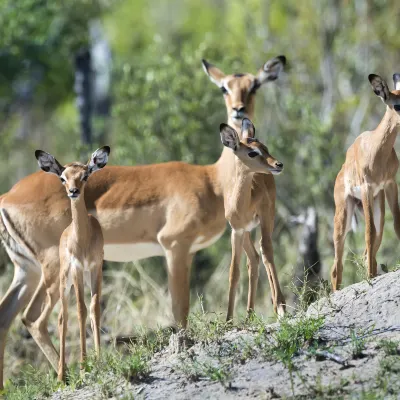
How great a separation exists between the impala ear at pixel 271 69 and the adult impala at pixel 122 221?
0.32m

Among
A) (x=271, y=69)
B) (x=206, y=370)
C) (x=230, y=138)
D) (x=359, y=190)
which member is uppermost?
(x=271, y=69)

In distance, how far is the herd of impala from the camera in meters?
8.12

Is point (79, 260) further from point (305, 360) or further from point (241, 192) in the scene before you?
point (305, 360)

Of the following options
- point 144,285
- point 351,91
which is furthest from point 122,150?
point 351,91

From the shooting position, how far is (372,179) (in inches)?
308

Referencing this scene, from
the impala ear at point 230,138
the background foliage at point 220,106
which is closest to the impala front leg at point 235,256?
the impala ear at point 230,138

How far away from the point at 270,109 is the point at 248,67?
169 cm

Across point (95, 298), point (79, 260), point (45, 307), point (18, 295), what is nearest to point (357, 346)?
point (95, 298)

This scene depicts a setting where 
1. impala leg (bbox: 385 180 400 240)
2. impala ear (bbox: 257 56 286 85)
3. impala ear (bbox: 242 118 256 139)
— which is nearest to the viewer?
impala leg (bbox: 385 180 400 240)

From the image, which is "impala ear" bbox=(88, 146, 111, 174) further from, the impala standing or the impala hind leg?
the impala hind leg

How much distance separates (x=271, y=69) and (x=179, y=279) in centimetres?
264

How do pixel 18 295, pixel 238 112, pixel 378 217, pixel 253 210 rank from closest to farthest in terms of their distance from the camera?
pixel 378 217 → pixel 253 210 → pixel 238 112 → pixel 18 295

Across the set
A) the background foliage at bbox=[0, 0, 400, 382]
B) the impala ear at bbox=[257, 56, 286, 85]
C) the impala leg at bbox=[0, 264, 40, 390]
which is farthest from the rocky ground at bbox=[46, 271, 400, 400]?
the background foliage at bbox=[0, 0, 400, 382]

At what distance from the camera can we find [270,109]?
1956cm
